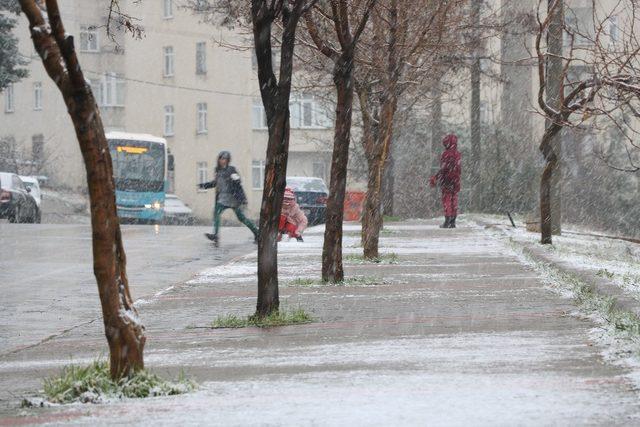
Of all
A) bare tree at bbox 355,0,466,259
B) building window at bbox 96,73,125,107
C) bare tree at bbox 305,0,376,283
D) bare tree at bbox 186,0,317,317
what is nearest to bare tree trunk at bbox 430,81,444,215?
bare tree at bbox 355,0,466,259

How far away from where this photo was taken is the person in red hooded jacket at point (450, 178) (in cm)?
3025

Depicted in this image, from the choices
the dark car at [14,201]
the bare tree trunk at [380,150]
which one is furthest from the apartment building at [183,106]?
the bare tree trunk at [380,150]

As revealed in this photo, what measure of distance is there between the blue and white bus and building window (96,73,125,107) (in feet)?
78.0

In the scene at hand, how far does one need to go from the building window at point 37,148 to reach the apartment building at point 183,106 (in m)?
0.09

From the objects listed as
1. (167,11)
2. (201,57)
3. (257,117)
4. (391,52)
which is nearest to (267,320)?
(391,52)

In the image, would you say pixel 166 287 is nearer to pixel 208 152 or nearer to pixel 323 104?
pixel 323 104

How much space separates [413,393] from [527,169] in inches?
1299

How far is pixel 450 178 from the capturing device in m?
30.2

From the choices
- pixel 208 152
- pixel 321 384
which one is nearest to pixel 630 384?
pixel 321 384

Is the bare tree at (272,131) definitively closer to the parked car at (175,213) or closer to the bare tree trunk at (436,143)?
the bare tree trunk at (436,143)

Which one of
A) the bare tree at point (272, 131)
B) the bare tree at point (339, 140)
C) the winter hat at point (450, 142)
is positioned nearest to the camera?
the bare tree at point (272, 131)

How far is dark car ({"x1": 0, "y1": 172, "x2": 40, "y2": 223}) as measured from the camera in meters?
41.3

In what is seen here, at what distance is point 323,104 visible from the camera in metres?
38.5

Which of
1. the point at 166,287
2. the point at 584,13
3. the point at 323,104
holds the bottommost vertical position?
the point at 166,287
